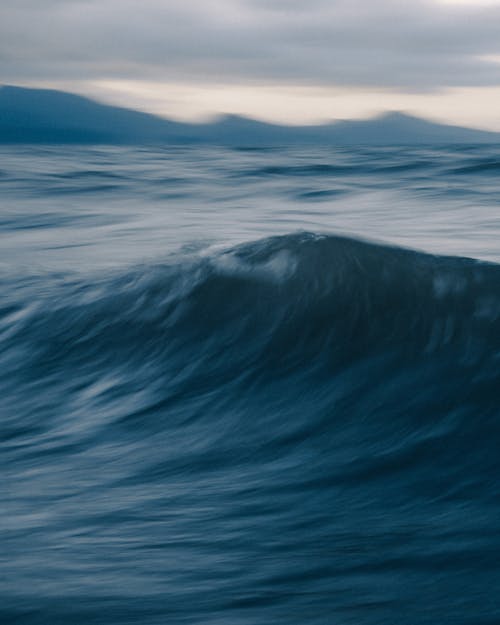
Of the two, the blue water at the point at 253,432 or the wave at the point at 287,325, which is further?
the wave at the point at 287,325

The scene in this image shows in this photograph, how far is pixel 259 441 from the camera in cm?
262

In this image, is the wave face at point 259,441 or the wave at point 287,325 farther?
the wave at point 287,325

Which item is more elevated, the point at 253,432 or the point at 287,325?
the point at 287,325

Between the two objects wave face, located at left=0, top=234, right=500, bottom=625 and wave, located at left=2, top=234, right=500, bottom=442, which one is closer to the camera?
wave face, located at left=0, top=234, right=500, bottom=625

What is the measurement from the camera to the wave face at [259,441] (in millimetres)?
1701

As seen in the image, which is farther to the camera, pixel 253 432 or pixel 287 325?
pixel 287 325

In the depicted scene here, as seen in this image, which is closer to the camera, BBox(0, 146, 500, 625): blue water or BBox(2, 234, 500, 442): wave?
BBox(0, 146, 500, 625): blue water

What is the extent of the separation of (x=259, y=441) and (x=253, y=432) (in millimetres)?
91

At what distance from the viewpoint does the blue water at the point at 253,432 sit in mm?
1705

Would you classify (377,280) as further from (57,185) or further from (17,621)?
(57,185)

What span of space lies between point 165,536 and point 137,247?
383 centimetres

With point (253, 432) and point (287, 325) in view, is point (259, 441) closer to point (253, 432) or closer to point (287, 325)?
point (253, 432)

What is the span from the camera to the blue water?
5.59 ft

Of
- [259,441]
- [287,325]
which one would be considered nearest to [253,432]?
[259,441]
